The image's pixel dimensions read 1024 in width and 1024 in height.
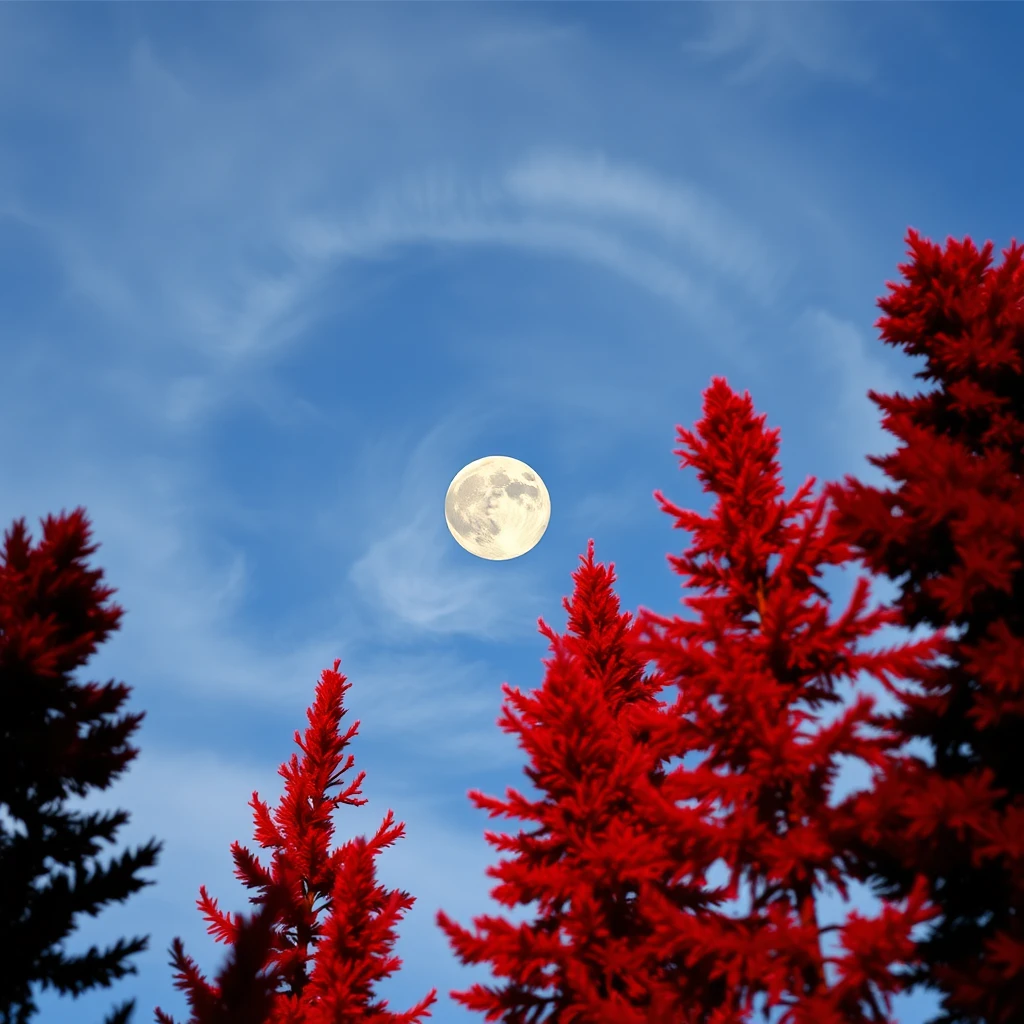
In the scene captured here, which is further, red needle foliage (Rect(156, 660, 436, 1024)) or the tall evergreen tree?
red needle foliage (Rect(156, 660, 436, 1024))

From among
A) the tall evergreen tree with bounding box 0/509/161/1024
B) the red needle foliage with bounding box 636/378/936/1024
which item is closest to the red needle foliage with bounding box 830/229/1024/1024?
the red needle foliage with bounding box 636/378/936/1024

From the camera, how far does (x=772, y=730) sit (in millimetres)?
12281

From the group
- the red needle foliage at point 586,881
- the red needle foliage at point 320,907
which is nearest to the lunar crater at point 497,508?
the red needle foliage at point 320,907

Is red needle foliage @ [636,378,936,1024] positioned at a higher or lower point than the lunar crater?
lower

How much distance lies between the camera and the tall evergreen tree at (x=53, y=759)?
1326cm

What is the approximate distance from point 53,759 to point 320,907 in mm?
10677

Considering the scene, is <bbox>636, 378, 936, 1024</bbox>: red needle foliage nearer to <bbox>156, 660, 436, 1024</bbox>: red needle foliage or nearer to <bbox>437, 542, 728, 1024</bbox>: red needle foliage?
<bbox>437, 542, 728, 1024</bbox>: red needle foliage

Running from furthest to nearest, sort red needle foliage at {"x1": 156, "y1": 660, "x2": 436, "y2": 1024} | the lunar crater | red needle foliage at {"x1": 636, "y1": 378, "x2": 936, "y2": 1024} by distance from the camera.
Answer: the lunar crater < red needle foliage at {"x1": 156, "y1": 660, "x2": 436, "y2": 1024} < red needle foliage at {"x1": 636, "y1": 378, "x2": 936, "y2": 1024}

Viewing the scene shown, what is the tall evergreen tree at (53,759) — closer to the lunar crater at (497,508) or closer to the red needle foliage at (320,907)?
the red needle foliage at (320,907)

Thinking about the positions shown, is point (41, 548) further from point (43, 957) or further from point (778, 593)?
point (778, 593)

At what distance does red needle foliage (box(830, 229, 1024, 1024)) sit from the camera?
36.9ft

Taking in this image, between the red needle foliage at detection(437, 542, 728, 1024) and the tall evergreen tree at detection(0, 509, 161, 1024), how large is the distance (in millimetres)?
5000

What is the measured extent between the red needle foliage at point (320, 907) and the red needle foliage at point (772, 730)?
28.0 ft

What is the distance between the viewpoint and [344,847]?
23.4 metres
